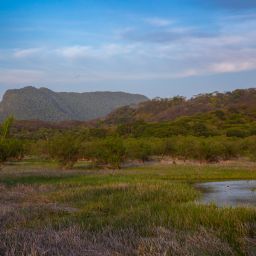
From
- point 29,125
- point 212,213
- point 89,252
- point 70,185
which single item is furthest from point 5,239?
point 29,125

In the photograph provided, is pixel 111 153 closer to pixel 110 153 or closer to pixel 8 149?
pixel 110 153

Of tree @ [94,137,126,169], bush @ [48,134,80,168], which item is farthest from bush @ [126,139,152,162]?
bush @ [48,134,80,168]

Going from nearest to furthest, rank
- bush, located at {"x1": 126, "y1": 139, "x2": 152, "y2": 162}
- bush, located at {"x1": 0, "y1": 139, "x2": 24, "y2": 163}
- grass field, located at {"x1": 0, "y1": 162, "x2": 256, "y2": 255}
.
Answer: grass field, located at {"x1": 0, "y1": 162, "x2": 256, "y2": 255} → bush, located at {"x1": 0, "y1": 139, "x2": 24, "y2": 163} → bush, located at {"x1": 126, "y1": 139, "x2": 152, "y2": 162}

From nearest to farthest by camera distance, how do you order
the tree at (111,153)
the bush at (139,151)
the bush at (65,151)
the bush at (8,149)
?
the bush at (8,149)
the tree at (111,153)
the bush at (65,151)
the bush at (139,151)

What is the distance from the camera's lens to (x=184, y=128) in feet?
391

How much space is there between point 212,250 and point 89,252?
8.65 feet

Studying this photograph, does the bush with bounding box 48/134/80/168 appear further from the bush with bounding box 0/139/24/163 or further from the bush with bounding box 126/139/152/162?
the bush with bounding box 126/139/152/162

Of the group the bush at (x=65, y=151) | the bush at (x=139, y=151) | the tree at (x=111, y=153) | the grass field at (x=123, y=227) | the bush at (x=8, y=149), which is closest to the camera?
the grass field at (x=123, y=227)

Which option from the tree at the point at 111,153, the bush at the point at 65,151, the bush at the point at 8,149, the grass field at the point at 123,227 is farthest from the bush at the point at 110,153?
the grass field at the point at 123,227

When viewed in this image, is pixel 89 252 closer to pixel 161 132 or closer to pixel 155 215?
pixel 155 215

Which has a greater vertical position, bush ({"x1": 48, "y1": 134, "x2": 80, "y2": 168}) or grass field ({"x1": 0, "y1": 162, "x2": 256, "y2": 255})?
grass field ({"x1": 0, "y1": 162, "x2": 256, "y2": 255})

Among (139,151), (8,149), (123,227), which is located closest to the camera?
(123,227)

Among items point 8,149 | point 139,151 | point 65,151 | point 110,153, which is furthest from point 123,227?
point 139,151

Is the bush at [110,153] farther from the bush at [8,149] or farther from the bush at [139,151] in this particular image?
the bush at [8,149]
